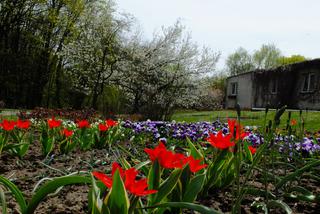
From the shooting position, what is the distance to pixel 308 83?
72.7ft

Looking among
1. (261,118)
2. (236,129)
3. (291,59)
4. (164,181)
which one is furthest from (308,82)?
(291,59)

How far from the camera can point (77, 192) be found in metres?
2.15

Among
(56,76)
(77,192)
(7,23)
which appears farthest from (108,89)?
(77,192)

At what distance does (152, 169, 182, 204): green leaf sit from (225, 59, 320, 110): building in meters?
18.6

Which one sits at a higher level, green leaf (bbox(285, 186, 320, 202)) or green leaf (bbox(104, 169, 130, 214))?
green leaf (bbox(104, 169, 130, 214))

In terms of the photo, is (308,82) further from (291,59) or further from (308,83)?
(291,59)

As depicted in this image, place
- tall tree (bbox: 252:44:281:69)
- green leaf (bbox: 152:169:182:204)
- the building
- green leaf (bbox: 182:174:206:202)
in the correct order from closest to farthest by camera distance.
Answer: green leaf (bbox: 152:169:182:204)
green leaf (bbox: 182:174:206:202)
the building
tall tree (bbox: 252:44:281:69)

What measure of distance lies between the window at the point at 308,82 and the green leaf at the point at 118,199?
2279cm

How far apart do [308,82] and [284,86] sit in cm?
196

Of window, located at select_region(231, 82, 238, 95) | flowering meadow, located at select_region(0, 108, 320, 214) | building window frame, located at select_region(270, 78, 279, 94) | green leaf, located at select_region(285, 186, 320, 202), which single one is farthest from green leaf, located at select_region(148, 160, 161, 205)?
window, located at select_region(231, 82, 238, 95)

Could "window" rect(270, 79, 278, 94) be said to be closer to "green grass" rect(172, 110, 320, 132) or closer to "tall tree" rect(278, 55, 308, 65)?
"green grass" rect(172, 110, 320, 132)

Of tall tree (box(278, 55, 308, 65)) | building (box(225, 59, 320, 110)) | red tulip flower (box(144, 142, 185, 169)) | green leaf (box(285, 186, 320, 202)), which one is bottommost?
green leaf (box(285, 186, 320, 202))

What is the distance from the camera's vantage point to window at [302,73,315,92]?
21.9 m

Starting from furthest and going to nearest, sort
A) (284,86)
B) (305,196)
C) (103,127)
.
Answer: (284,86) < (103,127) < (305,196)
